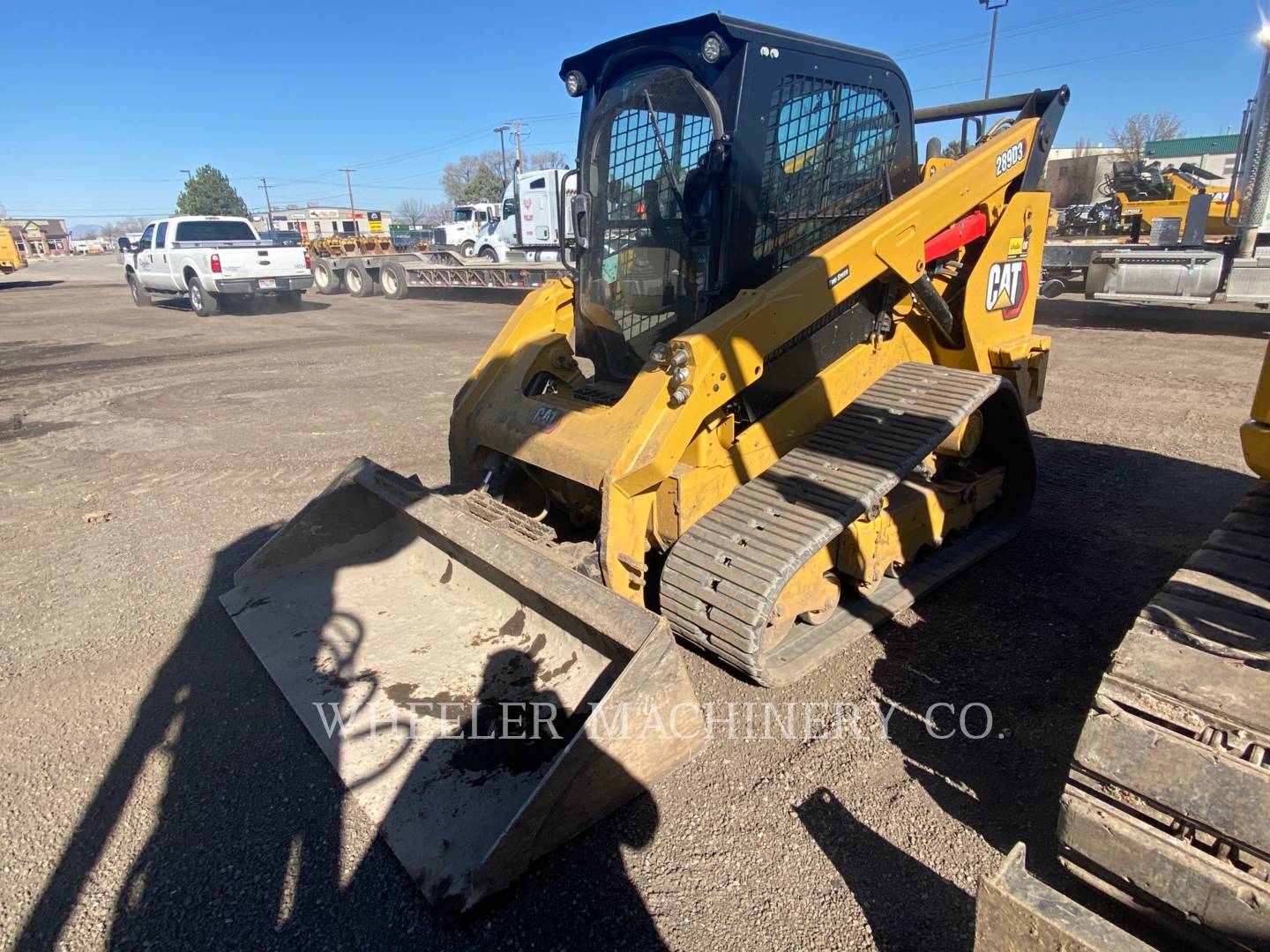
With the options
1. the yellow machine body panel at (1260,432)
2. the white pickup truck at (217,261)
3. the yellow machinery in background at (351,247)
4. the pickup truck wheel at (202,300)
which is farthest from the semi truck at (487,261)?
the yellow machine body panel at (1260,432)

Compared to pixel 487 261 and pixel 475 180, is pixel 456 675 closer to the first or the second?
pixel 487 261

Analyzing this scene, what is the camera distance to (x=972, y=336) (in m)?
4.23

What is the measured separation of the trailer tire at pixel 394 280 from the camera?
21781mm

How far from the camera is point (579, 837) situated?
99.7 inches

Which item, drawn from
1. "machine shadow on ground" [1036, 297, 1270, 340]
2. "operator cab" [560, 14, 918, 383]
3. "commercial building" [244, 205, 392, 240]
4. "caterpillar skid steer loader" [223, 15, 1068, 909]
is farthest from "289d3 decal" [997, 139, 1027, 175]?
"commercial building" [244, 205, 392, 240]

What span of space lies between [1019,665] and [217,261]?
1820 centimetres

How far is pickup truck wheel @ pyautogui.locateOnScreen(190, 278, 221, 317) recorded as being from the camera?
17.5 metres

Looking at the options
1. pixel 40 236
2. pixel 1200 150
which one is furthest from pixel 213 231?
pixel 40 236

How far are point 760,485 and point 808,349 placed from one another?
0.78 meters

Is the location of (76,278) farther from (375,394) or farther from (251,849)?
(251,849)

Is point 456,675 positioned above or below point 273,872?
above

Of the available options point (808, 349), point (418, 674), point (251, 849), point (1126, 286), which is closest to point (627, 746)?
point (418, 674)

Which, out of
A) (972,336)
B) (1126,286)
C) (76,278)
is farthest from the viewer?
(76,278)

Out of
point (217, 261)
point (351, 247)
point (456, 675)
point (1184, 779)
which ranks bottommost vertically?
point (456, 675)
